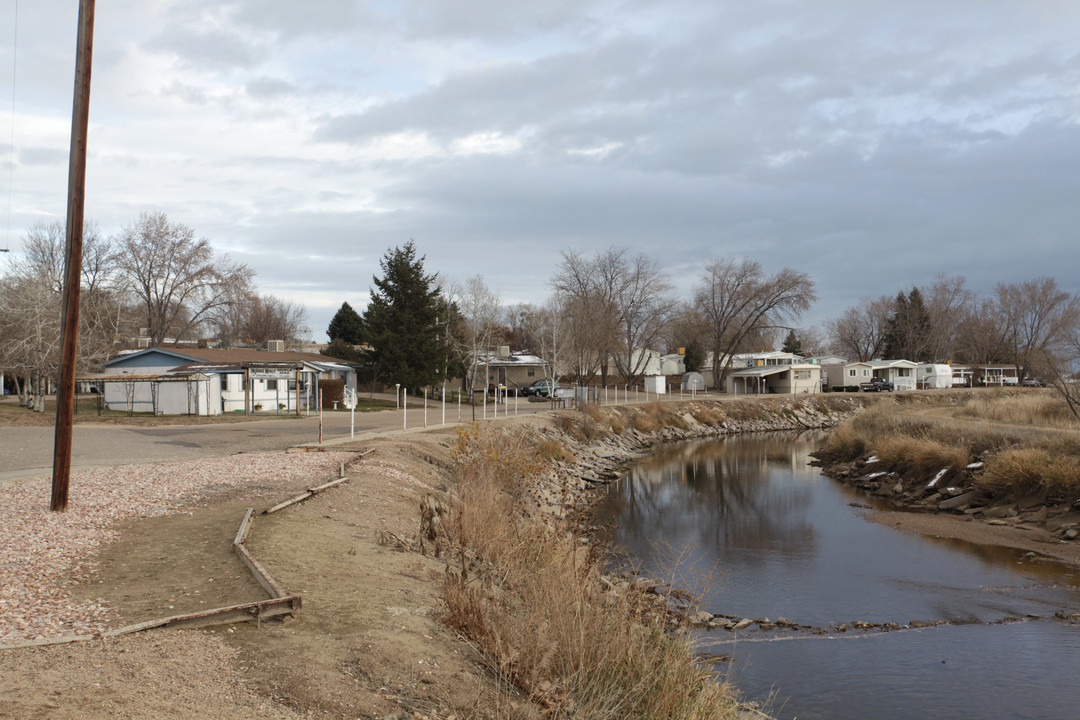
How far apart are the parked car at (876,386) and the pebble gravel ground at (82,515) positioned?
245ft

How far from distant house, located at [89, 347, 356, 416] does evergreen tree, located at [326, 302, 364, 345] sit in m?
27.6

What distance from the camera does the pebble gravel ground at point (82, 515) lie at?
268 inches

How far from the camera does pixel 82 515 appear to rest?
1135 centimetres

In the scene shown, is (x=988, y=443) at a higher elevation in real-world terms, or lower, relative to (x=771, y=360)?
lower

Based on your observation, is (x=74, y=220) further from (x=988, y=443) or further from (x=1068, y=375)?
(x=1068, y=375)

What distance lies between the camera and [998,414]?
39312mm

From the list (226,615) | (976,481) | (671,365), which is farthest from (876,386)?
(226,615)

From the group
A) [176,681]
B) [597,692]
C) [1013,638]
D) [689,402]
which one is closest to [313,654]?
[176,681]

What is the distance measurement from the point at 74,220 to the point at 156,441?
14541 mm

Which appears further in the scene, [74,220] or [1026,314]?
[1026,314]

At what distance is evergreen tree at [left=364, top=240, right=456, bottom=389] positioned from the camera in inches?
2057

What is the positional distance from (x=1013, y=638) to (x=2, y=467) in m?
20.1

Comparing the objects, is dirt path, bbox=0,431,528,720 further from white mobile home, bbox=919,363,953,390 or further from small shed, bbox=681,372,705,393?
white mobile home, bbox=919,363,953,390

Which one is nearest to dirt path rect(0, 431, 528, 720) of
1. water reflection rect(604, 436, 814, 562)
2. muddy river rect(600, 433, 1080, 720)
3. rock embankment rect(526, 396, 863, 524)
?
muddy river rect(600, 433, 1080, 720)
